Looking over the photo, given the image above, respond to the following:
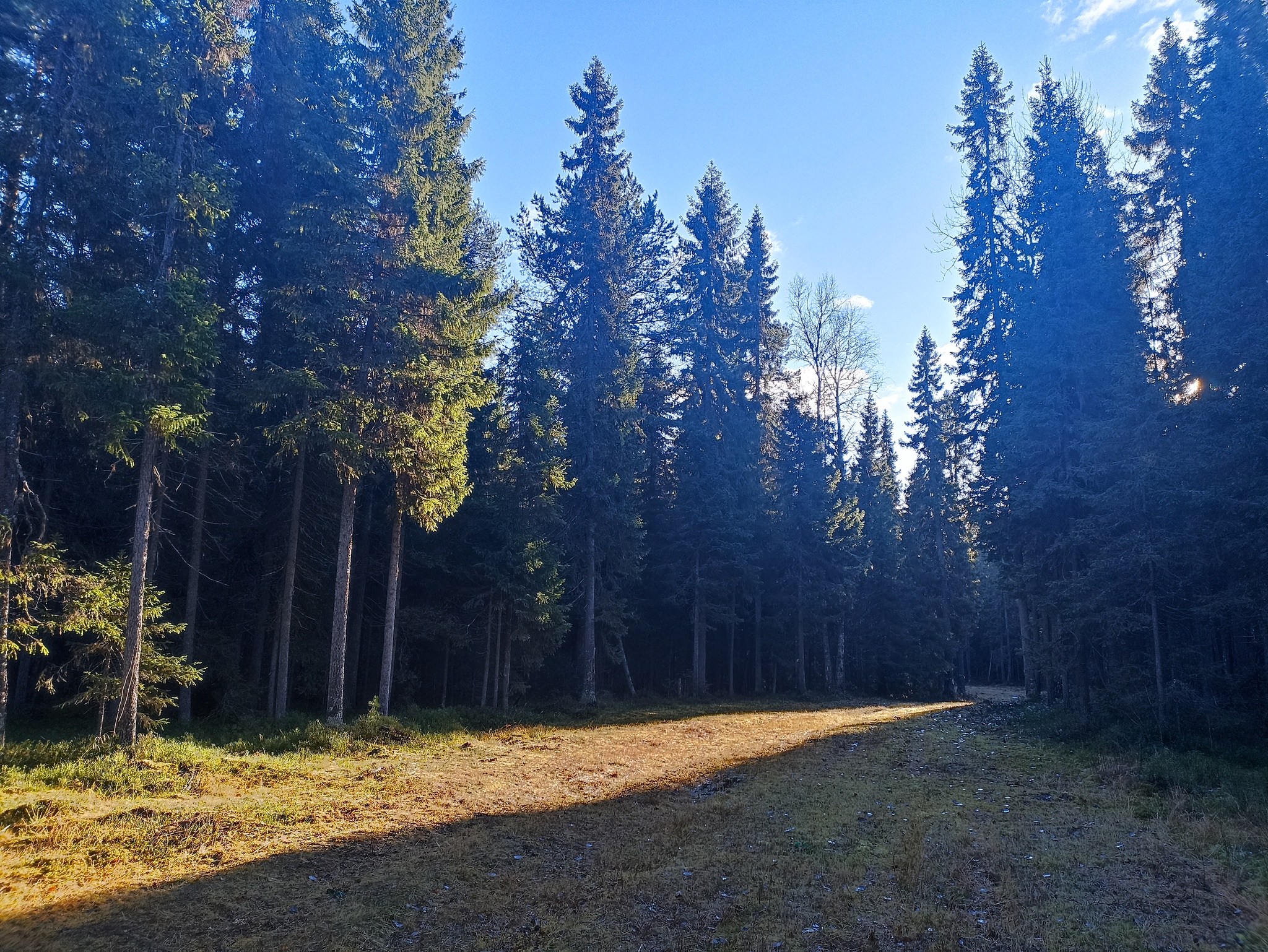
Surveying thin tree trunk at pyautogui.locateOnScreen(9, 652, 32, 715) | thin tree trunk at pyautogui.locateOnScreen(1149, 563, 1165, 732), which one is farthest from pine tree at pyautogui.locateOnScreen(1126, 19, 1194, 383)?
thin tree trunk at pyautogui.locateOnScreen(9, 652, 32, 715)

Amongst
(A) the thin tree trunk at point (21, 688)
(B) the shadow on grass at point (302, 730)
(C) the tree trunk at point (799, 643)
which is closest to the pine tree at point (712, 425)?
(C) the tree trunk at point (799, 643)

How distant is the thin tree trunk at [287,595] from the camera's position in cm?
1728

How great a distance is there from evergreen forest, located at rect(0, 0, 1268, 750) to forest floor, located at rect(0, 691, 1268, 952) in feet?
11.5

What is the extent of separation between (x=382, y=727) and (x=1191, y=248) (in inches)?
904

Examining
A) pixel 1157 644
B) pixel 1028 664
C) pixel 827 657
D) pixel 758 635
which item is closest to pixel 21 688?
pixel 1157 644

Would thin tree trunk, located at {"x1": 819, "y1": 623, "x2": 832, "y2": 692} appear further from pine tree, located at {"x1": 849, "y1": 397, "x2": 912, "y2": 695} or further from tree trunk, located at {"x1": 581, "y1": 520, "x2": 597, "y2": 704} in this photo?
tree trunk, located at {"x1": 581, "y1": 520, "x2": 597, "y2": 704}

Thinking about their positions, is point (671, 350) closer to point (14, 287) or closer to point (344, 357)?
point (344, 357)

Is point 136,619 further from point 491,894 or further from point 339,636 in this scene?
point 491,894

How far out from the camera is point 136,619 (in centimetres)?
1187

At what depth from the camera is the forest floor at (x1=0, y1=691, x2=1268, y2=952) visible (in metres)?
5.86

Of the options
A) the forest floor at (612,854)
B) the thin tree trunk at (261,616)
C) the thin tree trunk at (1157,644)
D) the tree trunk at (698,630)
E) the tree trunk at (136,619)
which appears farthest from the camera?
the tree trunk at (698,630)

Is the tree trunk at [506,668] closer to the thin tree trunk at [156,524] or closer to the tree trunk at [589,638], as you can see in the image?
the tree trunk at [589,638]

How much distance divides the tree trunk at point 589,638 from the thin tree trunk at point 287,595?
9.79 m

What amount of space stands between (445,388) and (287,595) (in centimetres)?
688
